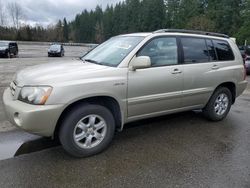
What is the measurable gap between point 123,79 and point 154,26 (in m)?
71.4

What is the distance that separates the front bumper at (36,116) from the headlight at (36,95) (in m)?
0.06

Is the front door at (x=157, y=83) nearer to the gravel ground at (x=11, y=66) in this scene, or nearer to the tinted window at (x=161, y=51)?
the tinted window at (x=161, y=51)

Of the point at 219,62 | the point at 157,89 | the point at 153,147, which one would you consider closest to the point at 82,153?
the point at 153,147

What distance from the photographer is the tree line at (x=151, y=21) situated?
4650 centimetres

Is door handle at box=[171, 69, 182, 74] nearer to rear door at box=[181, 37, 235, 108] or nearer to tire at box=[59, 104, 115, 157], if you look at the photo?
rear door at box=[181, 37, 235, 108]

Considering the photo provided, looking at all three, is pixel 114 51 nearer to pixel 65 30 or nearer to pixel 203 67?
pixel 203 67

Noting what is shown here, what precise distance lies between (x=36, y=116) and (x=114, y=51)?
172cm

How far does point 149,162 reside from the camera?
133 inches

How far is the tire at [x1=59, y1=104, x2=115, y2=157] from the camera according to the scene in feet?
10.7

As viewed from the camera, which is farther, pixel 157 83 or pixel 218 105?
pixel 218 105

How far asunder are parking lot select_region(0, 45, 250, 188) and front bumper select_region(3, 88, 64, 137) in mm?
521

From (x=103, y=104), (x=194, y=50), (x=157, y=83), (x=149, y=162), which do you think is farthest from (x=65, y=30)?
(x=149, y=162)

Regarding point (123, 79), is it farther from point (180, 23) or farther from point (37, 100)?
point (180, 23)

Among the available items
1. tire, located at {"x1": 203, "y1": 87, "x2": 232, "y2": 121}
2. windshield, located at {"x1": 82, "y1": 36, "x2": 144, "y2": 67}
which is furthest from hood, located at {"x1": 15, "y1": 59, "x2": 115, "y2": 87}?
tire, located at {"x1": 203, "y1": 87, "x2": 232, "y2": 121}
